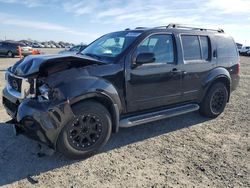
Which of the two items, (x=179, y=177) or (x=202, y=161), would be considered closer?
(x=179, y=177)

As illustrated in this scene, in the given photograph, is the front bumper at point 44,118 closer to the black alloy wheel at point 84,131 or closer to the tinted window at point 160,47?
the black alloy wheel at point 84,131

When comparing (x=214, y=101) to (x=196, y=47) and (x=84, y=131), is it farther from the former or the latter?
(x=84, y=131)

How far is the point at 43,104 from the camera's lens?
4004mm

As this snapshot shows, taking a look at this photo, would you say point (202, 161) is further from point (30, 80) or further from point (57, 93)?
point (30, 80)

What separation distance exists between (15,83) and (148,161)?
2.45m

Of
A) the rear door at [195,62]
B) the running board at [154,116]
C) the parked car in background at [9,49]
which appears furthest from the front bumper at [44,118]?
the parked car in background at [9,49]

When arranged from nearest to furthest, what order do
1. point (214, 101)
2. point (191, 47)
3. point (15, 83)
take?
point (15, 83) < point (191, 47) < point (214, 101)

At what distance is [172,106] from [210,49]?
5.45 feet

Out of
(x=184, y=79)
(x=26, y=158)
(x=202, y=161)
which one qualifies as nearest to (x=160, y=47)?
(x=184, y=79)

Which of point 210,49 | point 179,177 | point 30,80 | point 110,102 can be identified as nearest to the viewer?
point 179,177

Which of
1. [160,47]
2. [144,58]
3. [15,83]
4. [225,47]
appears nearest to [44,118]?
[15,83]

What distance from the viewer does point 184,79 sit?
5.82m

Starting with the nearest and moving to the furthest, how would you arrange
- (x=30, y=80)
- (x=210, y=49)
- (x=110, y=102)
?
(x=30, y=80), (x=110, y=102), (x=210, y=49)

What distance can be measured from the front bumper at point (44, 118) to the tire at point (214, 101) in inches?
138
